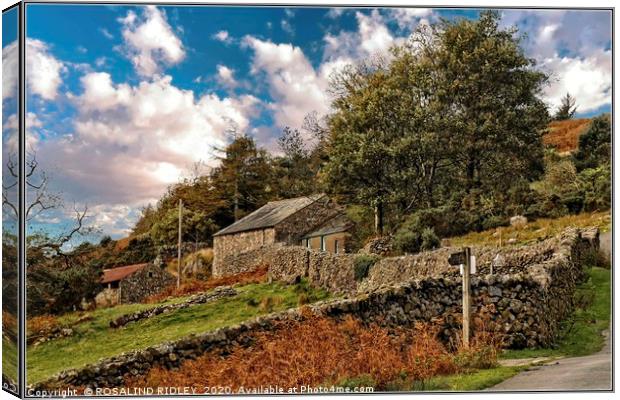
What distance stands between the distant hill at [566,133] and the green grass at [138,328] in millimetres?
4278

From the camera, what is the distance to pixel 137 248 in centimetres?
1253

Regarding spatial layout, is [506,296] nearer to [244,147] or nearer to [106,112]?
[244,147]

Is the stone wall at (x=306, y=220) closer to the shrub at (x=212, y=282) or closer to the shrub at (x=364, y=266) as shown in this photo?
the shrub at (x=212, y=282)

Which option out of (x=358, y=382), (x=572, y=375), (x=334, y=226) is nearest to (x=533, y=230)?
(x=572, y=375)

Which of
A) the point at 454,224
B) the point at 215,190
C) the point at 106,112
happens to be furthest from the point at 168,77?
the point at 454,224

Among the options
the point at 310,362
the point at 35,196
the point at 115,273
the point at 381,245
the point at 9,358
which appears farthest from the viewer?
the point at 381,245

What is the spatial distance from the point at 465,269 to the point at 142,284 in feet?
15.5

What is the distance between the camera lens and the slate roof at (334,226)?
13.0 m

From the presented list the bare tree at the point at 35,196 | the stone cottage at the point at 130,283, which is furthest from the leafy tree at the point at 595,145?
the bare tree at the point at 35,196

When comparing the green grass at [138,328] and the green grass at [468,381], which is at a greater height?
the green grass at [138,328]

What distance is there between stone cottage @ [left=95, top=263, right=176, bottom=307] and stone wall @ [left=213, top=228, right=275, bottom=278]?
87cm

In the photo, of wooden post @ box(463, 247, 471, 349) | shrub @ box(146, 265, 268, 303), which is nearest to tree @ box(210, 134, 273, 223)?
shrub @ box(146, 265, 268, 303)

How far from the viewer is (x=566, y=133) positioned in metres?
12.8

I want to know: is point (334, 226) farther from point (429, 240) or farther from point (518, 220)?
point (518, 220)
